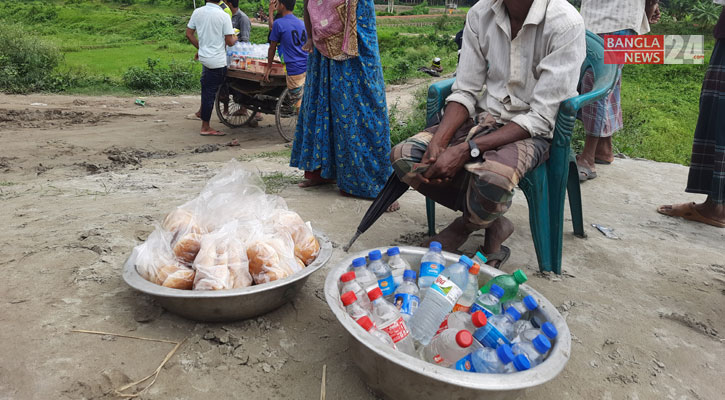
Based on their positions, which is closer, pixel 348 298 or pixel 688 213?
pixel 348 298

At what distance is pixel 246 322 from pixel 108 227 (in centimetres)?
121

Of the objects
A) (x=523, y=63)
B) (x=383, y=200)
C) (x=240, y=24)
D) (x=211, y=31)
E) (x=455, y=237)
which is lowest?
(x=455, y=237)

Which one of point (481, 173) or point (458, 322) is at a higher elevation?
point (481, 173)

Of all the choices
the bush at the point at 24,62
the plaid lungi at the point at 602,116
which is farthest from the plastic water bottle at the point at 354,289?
the bush at the point at 24,62

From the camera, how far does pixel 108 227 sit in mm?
2561

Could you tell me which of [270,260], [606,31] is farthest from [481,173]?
[606,31]

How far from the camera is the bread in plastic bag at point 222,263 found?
173cm

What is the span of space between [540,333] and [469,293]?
31cm

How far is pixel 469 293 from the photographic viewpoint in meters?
1.77

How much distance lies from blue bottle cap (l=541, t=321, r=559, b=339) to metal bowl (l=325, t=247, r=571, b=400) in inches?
0.8

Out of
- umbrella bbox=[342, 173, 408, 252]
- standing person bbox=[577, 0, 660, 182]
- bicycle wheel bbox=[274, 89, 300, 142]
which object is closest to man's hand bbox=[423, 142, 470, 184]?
umbrella bbox=[342, 173, 408, 252]

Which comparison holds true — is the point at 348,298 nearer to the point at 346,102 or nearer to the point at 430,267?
the point at 430,267

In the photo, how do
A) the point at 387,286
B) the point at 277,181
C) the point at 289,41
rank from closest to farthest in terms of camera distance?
the point at 387,286
the point at 277,181
the point at 289,41

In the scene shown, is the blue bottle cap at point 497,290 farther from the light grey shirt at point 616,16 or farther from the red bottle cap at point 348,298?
the light grey shirt at point 616,16
